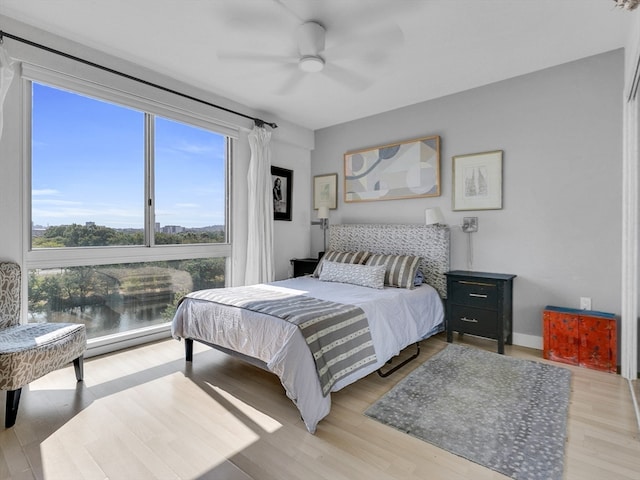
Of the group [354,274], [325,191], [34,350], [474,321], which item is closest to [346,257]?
[354,274]

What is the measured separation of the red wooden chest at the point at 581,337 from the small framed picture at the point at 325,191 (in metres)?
2.92

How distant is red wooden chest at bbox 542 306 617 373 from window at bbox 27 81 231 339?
3.50m

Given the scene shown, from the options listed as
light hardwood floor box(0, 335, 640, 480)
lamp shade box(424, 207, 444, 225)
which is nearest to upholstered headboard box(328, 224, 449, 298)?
lamp shade box(424, 207, 444, 225)

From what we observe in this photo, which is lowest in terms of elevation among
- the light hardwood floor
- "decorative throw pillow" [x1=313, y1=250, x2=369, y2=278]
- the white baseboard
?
the light hardwood floor

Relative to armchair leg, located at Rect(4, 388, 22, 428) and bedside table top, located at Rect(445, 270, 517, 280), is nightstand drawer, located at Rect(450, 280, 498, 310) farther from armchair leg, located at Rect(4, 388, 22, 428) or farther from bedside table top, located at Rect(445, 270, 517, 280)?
armchair leg, located at Rect(4, 388, 22, 428)

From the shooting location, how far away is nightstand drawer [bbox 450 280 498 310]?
10.3ft

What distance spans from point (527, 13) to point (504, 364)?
2.75 metres

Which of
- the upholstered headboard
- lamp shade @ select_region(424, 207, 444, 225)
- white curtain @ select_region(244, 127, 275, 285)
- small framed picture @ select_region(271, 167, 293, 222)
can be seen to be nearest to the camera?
lamp shade @ select_region(424, 207, 444, 225)

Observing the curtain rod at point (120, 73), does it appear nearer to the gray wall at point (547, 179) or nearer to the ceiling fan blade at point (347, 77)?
the ceiling fan blade at point (347, 77)

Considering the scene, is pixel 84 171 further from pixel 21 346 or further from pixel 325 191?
pixel 325 191

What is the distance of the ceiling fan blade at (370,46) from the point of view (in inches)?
102

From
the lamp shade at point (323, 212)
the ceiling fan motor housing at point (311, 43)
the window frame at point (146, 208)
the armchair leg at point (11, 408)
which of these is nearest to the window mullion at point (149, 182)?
the window frame at point (146, 208)

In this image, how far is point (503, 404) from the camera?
2213mm

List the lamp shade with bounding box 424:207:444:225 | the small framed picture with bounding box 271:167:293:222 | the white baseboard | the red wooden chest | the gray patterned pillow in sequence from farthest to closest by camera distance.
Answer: the small framed picture with bounding box 271:167:293:222 < the lamp shade with bounding box 424:207:444:225 < the gray patterned pillow < the white baseboard < the red wooden chest
